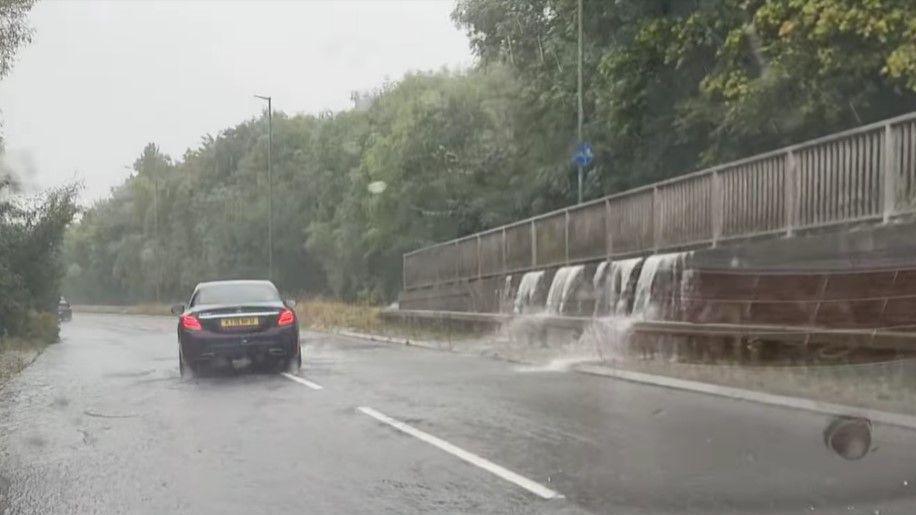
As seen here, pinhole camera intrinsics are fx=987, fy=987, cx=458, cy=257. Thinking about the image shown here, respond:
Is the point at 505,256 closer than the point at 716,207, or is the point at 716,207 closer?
the point at 716,207

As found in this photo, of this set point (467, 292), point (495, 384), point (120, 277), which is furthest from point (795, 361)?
point (120, 277)

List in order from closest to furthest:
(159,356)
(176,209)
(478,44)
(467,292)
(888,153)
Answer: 1. (888,153)
2. (159,356)
3. (467,292)
4. (478,44)
5. (176,209)

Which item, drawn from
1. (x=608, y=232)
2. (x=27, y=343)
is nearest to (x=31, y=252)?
(x=27, y=343)

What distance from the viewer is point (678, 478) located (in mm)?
7105

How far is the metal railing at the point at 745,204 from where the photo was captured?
12508 mm

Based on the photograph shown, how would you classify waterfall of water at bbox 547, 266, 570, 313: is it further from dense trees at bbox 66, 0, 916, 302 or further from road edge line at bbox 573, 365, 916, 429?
road edge line at bbox 573, 365, 916, 429

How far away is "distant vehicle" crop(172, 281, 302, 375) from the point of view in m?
15.4

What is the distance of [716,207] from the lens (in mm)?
17125

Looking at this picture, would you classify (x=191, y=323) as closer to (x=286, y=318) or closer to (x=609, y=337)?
(x=286, y=318)

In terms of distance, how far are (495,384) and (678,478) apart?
6.80 metres

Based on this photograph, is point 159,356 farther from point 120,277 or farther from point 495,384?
point 120,277

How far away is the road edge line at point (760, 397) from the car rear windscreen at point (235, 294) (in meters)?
5.46

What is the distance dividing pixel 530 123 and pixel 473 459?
2585 cm

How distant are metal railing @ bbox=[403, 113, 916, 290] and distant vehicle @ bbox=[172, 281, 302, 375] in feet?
24.2
